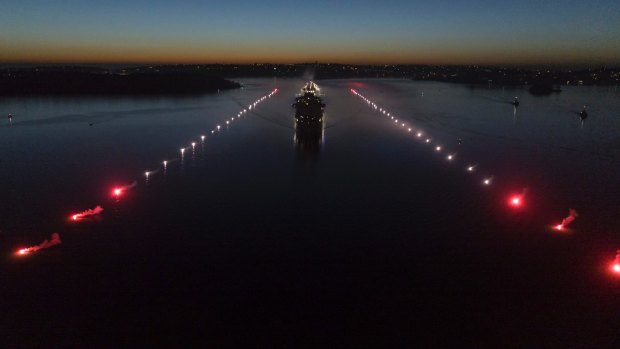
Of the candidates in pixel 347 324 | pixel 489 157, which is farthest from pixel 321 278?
pixel 489 157

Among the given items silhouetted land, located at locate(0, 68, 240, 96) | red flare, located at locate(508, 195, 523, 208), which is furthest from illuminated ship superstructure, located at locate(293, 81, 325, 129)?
silhouetted land, located at locate(0, 68, 240, 96)

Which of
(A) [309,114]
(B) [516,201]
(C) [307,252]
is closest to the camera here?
(C) [307,252]

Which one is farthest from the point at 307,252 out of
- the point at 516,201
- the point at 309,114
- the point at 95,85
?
the point at 95,85

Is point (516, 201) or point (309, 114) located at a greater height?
point (309, 114)

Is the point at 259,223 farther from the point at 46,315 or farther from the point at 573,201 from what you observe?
the point at 573,201

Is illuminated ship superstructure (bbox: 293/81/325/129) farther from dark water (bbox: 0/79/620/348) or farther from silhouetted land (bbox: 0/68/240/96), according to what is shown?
silhouetted land (bbox: 0/68/240/96)

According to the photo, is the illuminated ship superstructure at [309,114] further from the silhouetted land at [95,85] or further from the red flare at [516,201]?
the silhouetted land at [95,85]

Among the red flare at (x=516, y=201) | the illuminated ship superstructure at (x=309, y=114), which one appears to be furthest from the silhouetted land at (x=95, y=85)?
the red flare at (x=516, y=201)

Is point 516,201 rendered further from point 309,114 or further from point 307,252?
point 309,114
